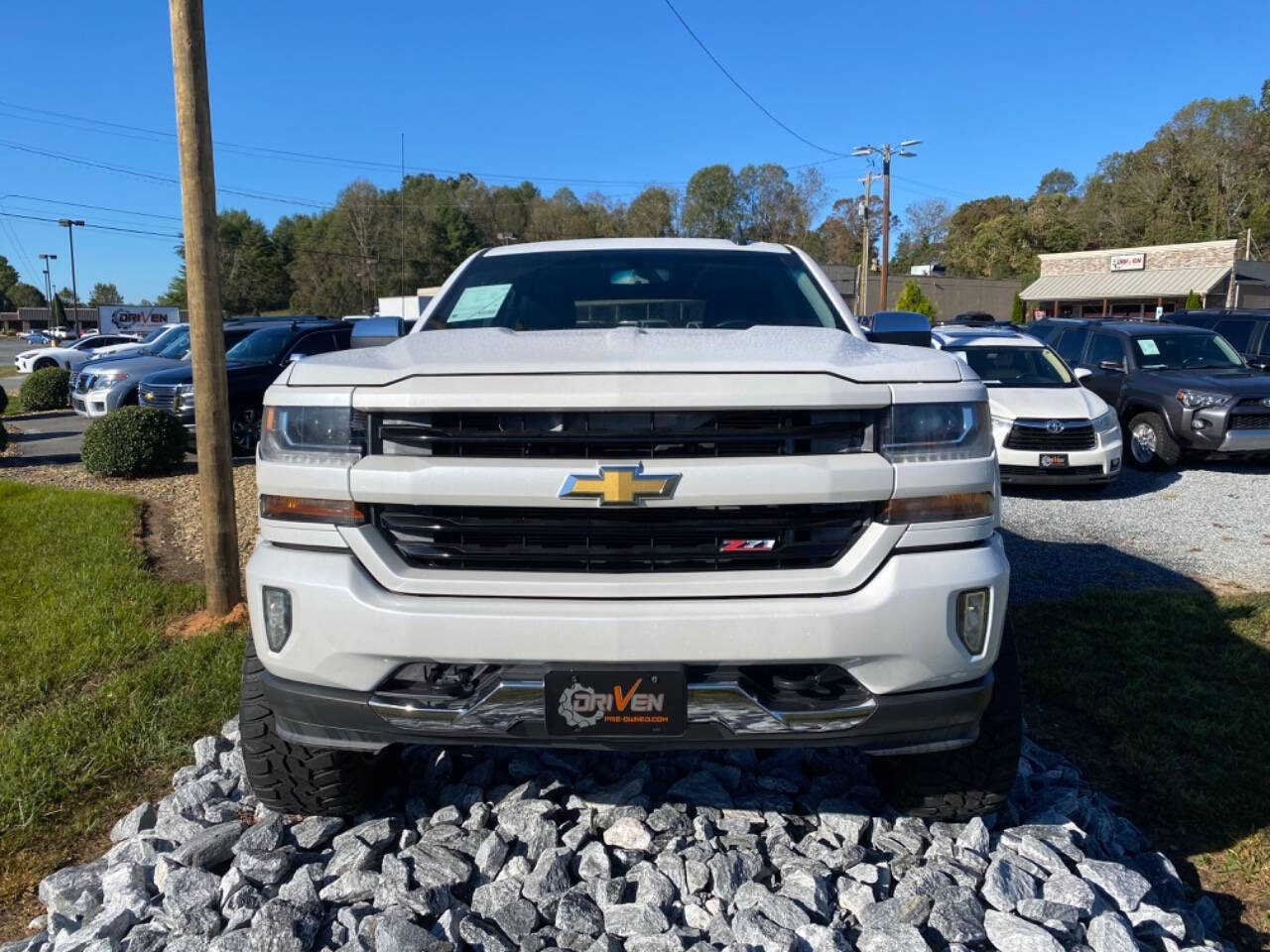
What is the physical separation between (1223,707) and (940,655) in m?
2.54

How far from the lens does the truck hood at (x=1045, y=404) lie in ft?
31.3

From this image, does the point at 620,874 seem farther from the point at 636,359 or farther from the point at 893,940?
the point at 636,359

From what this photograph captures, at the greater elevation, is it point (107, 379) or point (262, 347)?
point (262, 347)

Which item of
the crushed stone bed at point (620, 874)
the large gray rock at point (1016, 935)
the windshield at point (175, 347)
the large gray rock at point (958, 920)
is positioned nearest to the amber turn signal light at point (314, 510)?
the crushed stone bed at point (620, 874)

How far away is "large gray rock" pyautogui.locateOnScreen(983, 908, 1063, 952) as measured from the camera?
2.26 m

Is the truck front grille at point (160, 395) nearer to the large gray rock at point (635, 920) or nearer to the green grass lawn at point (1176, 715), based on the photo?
the green grass lawn at point (1176, 715)

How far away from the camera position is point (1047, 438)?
31.0 feet

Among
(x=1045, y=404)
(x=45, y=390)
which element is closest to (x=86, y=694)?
(x=1045, y=404)

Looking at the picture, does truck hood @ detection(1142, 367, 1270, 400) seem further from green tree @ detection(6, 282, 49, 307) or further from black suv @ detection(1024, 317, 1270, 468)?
green tree @ detection(6, 282, 49, 307)

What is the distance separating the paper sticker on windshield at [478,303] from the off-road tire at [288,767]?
64.4 inches

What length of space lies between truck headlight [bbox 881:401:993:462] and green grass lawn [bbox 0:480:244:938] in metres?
2.80

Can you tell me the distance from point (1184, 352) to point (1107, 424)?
336 centimetres

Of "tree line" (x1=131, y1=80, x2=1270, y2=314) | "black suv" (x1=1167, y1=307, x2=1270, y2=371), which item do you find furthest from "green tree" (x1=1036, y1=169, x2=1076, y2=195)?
"black suv" (x1=1167, y1=307, x2=1270, y2=371)

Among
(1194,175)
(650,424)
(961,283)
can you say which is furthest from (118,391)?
(1194,175)
